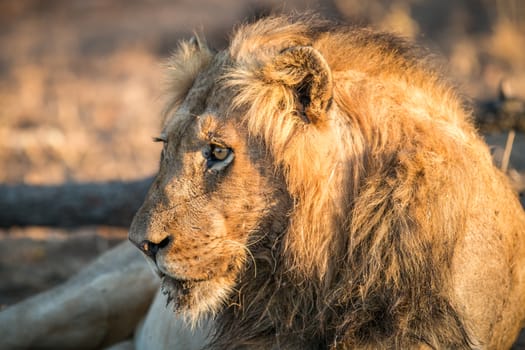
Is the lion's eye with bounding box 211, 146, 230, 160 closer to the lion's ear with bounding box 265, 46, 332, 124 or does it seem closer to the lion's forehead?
the lion's forehead

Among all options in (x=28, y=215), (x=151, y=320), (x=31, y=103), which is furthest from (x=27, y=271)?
(x=31, y=103)

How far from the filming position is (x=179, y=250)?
3.09 metres

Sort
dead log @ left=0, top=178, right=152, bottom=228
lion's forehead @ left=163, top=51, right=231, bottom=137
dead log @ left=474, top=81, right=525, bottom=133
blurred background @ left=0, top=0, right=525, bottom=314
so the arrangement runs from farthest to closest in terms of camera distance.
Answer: blurred background @ left=0, top=0, right=525, bottom=314 < dead log @ left=0, top=178, right=152, bottom=228 < dead log @ left=474, top=81, right=525, bottom=133 < lion's forehead @ left=163, top=51, right=231, bottom=137

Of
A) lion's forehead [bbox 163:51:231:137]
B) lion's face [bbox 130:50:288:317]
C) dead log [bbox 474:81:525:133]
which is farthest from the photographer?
dead log [bbox 474:81:525:133]

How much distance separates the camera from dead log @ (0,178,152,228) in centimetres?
638

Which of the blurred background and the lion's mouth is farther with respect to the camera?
the blurred background

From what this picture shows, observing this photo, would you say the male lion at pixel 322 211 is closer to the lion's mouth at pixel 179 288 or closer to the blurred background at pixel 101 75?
the lion's mouth at pixel 179 288

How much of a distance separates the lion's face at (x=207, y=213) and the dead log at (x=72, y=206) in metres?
3.23

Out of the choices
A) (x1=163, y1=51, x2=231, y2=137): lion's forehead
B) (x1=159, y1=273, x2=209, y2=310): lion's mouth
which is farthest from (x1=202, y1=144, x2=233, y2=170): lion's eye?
(x1=159, y1=273, x2=209, y2=310): lion's mouth

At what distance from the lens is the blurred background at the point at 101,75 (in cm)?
712

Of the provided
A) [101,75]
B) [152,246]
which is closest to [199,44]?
[152,246]

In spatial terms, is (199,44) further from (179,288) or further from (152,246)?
(179,288)

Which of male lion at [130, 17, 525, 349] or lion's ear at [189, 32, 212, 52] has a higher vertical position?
lion's ear at [189, 32, 212, 52]

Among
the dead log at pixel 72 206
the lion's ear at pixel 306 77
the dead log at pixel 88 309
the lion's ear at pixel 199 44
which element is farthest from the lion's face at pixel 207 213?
the dead log at pixel 72 206
